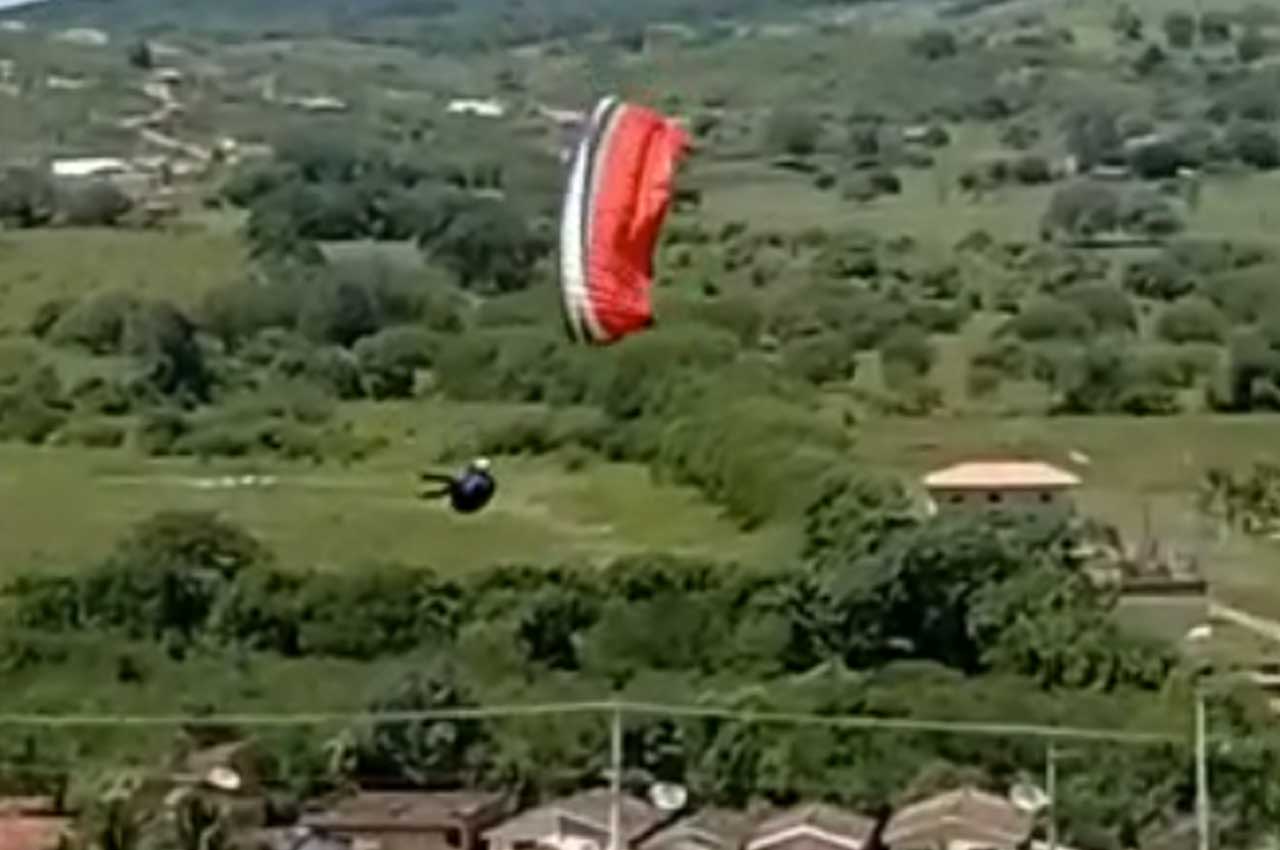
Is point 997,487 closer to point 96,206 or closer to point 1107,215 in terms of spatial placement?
point 1107,215

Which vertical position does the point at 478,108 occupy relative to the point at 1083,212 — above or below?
below

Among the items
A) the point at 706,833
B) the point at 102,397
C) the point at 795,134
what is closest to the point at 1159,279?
the point at 102,397

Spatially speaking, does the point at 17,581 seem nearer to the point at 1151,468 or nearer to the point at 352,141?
the point at 1151,468

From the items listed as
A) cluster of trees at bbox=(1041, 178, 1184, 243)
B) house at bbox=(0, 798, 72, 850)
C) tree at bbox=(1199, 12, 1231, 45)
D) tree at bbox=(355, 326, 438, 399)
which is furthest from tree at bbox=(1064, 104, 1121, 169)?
house at bbox=(0, 798, 72, 850)

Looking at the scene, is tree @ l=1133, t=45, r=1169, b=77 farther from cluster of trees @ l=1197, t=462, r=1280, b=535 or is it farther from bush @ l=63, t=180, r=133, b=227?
cluster of trees @ l=1197, t=462, r=1280, b=535

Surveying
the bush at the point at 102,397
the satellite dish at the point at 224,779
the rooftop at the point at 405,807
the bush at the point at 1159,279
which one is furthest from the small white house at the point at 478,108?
the satellite dish at the point at 224,779

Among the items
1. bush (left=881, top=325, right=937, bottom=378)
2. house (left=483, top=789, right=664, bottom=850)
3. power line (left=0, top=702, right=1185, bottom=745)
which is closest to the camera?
power line (left=0, top=702, right=1185, bottom=745)
